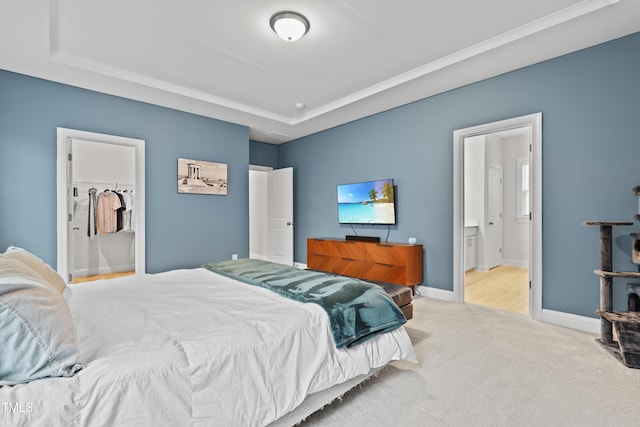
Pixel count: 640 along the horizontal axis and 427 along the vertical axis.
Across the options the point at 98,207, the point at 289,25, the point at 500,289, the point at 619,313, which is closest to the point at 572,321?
the point at 619,313

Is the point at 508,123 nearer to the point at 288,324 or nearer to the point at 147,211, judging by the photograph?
the point at 288,324

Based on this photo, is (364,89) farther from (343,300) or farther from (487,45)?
(343,300)

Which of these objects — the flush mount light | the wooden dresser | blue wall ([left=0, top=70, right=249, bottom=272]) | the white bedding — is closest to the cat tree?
the white bedding

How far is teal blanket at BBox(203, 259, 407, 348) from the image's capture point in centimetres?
168

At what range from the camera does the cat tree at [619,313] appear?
224cm

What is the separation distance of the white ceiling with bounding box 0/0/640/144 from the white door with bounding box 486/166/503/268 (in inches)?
124

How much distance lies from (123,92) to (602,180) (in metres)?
5.18

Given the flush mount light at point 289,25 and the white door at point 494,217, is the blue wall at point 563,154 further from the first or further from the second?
the white door at point 494,217

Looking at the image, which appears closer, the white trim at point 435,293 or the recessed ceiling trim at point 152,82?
the recessed ceiling trim at point 152,82

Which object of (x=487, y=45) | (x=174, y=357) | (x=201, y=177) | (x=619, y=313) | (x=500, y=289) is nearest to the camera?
(x=174, y=357)

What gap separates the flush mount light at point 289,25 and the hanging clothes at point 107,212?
4.61 meters

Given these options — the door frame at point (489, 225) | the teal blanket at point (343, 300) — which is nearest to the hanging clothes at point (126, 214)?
the teal blanket at point (343, 300)

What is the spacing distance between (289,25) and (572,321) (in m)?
3.66

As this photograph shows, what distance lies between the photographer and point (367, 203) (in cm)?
473
